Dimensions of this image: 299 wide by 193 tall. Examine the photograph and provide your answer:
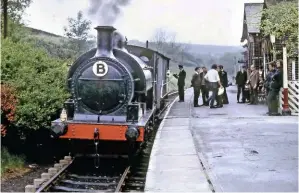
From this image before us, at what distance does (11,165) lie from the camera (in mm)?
10539

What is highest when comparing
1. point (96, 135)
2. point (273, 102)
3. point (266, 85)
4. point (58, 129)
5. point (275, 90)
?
point (266, 85)

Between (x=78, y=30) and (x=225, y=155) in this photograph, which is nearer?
(x=225, y=155)

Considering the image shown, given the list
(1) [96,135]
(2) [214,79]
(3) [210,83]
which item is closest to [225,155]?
(1) [96,135]

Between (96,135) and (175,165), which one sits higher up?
(96,135)

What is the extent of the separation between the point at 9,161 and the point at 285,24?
12454mm

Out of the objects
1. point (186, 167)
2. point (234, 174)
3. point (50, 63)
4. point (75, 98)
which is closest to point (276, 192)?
point (234, 174)

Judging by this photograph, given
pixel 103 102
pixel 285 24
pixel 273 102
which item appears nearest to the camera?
pixel 103 102

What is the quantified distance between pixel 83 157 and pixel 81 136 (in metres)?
0.73

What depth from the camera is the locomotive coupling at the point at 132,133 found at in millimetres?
9047

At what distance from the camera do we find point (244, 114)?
1599 centimetres

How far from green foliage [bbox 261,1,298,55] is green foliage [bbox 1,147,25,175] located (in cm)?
1169

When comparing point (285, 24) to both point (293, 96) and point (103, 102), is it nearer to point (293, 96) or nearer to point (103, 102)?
point (293, 96)

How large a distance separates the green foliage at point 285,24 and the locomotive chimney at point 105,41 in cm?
1087

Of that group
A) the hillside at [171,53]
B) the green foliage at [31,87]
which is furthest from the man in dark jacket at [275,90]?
the hillside at [171,53]
